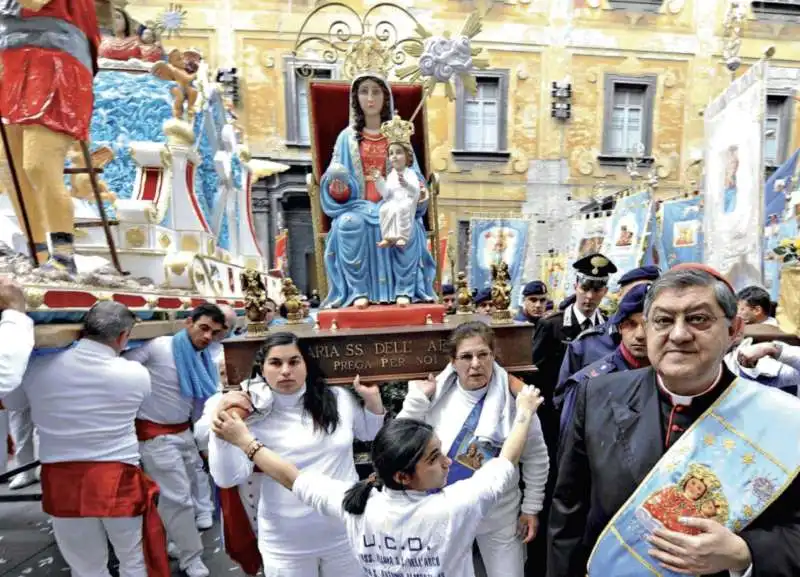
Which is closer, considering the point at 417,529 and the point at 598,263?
the point at 417,529

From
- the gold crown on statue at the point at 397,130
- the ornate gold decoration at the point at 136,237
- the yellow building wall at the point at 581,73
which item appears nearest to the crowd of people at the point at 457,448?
the gold crown on statue at the point at 397,130

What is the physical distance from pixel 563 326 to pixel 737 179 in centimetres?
310

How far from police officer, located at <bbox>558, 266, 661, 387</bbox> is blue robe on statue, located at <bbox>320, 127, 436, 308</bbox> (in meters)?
1.32

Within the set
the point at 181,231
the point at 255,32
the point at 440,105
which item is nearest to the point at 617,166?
the point at 440,105

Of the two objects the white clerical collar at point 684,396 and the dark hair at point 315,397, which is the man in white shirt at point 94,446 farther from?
the white clerical collar at point 684,396

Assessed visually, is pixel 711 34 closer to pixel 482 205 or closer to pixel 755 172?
pixel 482 205

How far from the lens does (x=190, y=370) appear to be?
337cm

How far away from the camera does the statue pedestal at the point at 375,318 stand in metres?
3.42

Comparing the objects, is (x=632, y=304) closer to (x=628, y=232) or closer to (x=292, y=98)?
(x=628, y=232)

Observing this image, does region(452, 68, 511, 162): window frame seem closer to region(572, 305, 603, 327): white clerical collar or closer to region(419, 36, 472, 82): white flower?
region(419, 36, 472, 82): white flower

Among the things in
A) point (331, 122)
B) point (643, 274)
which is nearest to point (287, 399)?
point (643, 274)

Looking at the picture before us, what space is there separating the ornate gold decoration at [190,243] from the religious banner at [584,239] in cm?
658

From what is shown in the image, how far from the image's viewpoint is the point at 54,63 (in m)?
3.18

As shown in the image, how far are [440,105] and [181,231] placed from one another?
924cm
